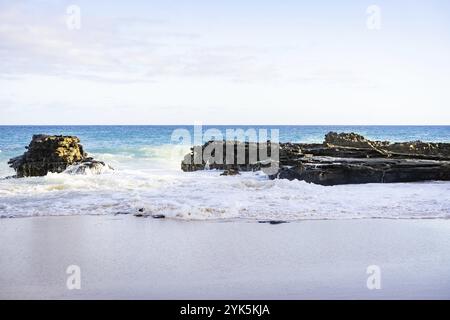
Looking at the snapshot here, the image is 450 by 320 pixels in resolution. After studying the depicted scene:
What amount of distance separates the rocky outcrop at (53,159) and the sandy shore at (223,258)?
8216 mm

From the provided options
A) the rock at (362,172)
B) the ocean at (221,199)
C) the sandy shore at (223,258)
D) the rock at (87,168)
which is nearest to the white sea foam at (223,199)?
the ocean at (221,199)

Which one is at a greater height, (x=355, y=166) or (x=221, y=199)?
(x=355, y=166)

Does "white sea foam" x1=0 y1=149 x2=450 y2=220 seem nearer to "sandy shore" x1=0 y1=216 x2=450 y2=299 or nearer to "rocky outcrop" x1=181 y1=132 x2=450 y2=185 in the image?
"rocky outcrop" x1=181 y1=132 x2=450 y2=185

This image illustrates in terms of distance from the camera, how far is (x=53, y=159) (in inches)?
648

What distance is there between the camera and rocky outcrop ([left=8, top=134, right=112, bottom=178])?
52.9 ft

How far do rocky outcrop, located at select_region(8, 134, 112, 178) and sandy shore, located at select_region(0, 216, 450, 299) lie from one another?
323 inches

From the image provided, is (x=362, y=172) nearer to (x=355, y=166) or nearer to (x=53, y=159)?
(x=355, y=166)

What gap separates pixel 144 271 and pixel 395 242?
3128mm

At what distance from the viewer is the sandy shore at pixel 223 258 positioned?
15.2ft

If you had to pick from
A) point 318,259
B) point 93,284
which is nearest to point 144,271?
point 93,284

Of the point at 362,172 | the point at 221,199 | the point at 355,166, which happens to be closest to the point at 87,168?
the point at 221,199

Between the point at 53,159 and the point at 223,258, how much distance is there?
12094 millimetres
